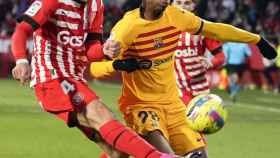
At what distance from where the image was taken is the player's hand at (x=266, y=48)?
28.8ft

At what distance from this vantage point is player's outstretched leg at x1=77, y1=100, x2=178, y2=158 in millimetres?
7273

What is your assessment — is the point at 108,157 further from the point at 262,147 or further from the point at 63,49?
the point at 262,147

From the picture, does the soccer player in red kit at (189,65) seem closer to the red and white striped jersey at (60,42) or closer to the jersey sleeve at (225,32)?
the jersey sleeve at (225,32)

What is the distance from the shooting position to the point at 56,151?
12469mm

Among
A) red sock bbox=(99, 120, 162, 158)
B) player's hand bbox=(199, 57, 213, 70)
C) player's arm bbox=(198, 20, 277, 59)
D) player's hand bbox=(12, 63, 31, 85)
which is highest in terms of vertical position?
player's arm bbox=(198, 20, 277, 59)

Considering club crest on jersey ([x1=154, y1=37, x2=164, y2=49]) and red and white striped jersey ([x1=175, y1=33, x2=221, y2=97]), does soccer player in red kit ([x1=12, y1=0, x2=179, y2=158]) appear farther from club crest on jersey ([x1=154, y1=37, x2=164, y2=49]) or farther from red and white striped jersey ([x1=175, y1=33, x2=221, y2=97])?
red and white striped jersey ([x1=175, y1=33, x2=221, y2=97])

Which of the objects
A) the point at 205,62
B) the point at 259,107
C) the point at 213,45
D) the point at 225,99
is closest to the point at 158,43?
the point at 205,62

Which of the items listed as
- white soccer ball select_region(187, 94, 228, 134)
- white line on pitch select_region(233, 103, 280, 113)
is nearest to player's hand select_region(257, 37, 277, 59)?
white soccer ball select_region(187, 94, 228, 134)

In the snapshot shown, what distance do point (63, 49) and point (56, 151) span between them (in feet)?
16.0

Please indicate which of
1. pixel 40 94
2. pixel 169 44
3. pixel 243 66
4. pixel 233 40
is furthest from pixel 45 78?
pixel 243 66

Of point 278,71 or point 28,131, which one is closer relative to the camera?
point 28,131

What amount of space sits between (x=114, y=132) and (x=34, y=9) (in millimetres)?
1218

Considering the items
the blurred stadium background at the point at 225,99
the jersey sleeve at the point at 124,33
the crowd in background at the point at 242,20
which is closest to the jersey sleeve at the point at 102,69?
the jersey sleeve at the point at 124,33

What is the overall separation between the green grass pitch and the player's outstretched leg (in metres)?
4.40
